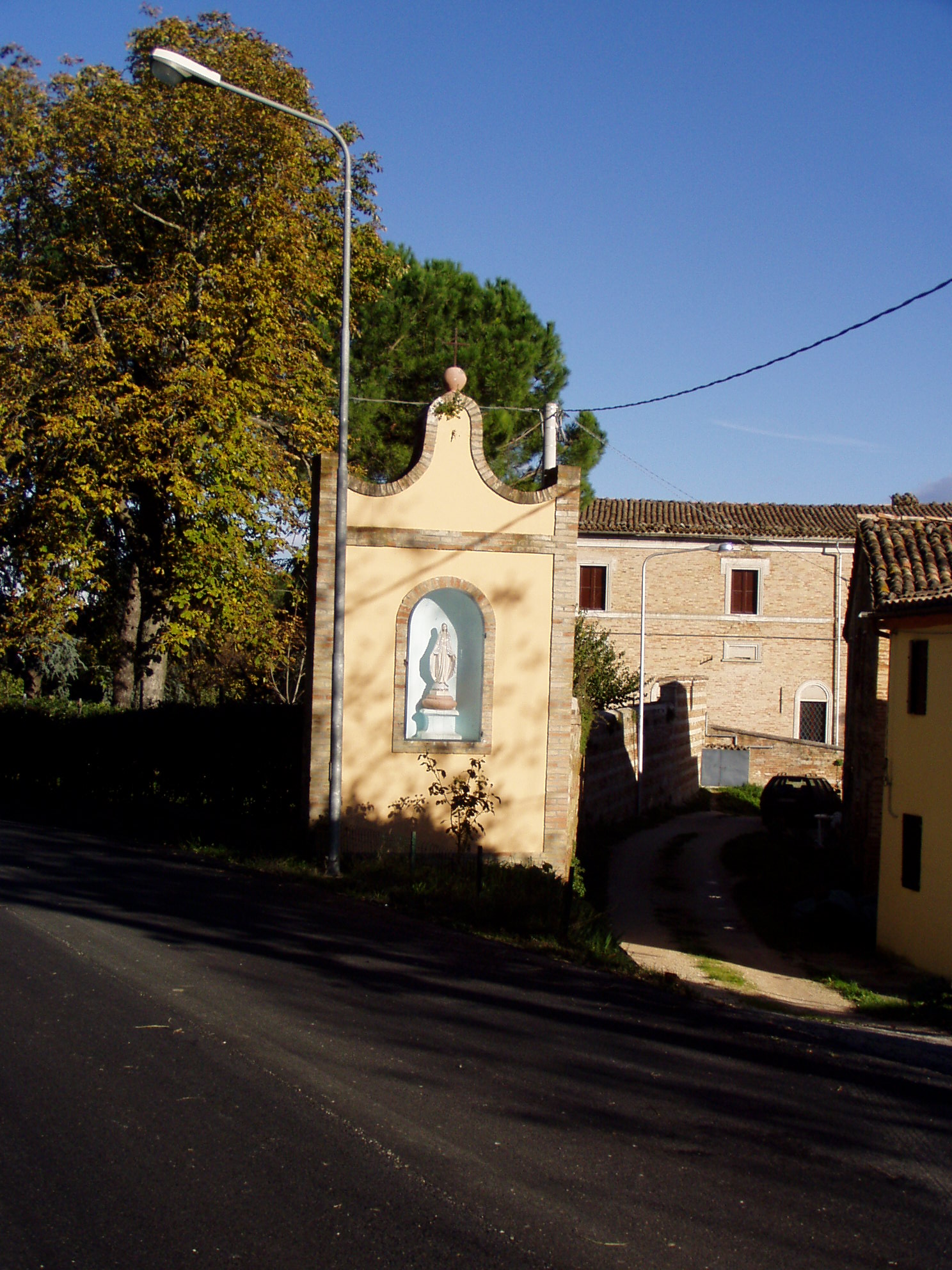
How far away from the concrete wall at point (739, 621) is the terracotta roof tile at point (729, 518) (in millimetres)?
448

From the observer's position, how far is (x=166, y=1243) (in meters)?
4.24

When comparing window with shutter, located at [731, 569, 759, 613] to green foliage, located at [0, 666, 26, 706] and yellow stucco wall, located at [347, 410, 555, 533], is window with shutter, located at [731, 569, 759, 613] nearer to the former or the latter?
green foliage, located at [0, 666, 26, 706]

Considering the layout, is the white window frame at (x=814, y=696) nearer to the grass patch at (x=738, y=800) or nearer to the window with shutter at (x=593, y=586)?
the grass patch at (x=738, y=800)

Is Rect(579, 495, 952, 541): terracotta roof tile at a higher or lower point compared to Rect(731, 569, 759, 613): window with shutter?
higher

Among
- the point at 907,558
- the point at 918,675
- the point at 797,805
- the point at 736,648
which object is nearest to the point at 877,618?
the point at 918,675

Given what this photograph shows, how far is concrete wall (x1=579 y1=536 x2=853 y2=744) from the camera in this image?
39.8m

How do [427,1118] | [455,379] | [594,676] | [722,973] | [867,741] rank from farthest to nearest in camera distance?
[594,676]
[867,741]
[455,379]
[722,973]
[427,1118]

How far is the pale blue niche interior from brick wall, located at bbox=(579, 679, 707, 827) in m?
7.47

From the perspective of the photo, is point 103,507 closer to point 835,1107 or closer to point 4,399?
point 4,399

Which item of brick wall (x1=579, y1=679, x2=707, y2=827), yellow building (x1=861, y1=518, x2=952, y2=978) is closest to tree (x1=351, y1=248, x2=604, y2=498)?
brick wall (x1=579, y1=679, x2=707, y2=827)

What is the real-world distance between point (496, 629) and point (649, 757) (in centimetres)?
1546

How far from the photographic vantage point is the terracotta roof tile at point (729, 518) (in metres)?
40.2

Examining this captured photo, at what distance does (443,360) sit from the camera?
29.6 meters

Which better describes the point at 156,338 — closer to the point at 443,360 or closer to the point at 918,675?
the point at 443,360
